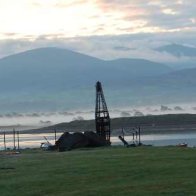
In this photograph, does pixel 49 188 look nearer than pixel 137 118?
Yes

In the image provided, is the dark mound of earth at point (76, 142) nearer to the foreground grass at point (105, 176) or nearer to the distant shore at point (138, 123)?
the foreground grass at point (105, 176)

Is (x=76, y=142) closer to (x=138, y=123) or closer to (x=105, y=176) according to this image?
(x=105, y=176)

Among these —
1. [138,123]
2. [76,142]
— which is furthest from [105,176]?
[138,123]

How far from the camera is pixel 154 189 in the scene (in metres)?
20.3

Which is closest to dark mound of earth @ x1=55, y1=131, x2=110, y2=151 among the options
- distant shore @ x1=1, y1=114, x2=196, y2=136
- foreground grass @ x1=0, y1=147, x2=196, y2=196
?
foreground grass @ x1=0, y1=147, x2=196, y2=196

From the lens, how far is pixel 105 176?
23.6 metres

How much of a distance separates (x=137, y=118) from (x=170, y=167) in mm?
78036

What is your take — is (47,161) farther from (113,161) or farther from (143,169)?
(143,169)

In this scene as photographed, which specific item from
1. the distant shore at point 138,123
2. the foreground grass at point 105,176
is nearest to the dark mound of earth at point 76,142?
the foreground grass at point 105,176

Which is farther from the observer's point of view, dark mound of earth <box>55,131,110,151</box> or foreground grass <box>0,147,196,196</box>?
dark mound of earth <box>55,131,110,151</box>

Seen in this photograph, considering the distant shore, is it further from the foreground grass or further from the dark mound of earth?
the foreground grass

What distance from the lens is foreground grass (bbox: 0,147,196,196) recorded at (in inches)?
813

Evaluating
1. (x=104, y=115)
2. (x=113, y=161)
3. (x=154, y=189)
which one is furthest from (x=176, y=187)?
(x=104, y=115)

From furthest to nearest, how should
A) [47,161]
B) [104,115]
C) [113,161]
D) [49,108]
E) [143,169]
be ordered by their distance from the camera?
1. [49,108]
2. [104,115]
3. [47,161]
4. [113,161]
5. [143,169]
